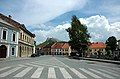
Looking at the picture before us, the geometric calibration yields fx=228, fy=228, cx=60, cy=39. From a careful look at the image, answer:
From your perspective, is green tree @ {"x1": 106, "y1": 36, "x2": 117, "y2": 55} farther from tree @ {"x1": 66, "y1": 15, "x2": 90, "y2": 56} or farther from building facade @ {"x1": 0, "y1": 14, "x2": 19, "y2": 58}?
building facade @ {"x1": 0, "y1": 14, "x2": 19, "y2": 58}

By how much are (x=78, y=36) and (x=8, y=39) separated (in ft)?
118

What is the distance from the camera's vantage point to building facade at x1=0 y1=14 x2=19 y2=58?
44.1m

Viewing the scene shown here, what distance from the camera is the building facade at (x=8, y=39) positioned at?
44.1 meters

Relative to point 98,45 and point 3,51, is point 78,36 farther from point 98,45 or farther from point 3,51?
point 98,45

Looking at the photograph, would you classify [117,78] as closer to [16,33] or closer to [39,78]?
[39,78]

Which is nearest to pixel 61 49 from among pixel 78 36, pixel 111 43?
pixel 111 43

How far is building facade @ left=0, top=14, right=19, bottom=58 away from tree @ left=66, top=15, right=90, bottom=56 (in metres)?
30.1

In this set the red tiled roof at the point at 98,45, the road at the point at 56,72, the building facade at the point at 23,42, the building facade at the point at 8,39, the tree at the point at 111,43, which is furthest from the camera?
the red tiled roof at the point at 98,45

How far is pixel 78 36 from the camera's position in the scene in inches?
3095

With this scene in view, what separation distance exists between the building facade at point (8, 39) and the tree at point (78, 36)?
1187 inches

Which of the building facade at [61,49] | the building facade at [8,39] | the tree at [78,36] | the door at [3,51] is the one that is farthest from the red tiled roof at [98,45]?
the door at [3,51]

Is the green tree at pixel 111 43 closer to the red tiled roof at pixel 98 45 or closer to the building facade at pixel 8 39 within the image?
the red tiled roof at pixel 98 45

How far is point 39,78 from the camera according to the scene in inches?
467

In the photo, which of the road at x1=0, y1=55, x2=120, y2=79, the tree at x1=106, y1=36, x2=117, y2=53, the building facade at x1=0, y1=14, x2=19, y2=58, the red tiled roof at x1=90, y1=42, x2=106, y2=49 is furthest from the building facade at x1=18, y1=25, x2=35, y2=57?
the red tiled roof at x1=90, y1=42, x2=106, y2=49
